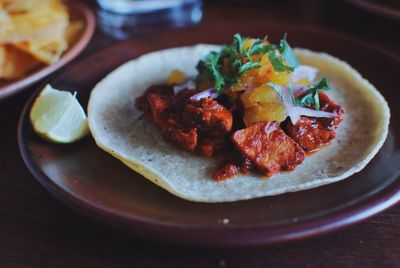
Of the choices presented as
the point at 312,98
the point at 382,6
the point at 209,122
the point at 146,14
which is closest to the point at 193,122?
the point at 209,122

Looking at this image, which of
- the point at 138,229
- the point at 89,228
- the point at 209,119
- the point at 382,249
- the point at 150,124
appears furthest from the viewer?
the point at 150,124

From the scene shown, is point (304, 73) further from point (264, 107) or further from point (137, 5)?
point (137, 5)

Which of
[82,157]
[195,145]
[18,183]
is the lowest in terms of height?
[18,183]

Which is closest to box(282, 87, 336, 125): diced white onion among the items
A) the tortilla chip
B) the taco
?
the taco

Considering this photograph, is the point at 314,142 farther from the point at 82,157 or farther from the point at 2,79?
the point at 2,79

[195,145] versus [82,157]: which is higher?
[195,145]

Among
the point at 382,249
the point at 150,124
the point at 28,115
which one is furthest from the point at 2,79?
the point at 382,249
